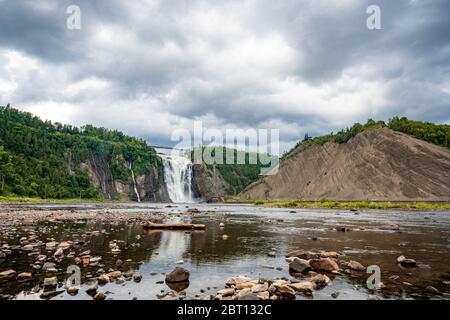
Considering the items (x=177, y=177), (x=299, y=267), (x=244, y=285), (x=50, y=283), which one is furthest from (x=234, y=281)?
(x=177, y=177)

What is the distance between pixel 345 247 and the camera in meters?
18.6

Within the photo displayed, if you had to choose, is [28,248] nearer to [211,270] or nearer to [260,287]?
[211,270]

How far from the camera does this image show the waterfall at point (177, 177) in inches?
7067

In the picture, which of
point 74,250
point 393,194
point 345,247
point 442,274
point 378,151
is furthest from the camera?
point 378,151

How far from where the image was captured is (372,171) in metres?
120

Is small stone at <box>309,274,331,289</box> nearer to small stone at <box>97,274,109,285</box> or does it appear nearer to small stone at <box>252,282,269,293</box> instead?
small stone at <box>252,282,269,293</box>

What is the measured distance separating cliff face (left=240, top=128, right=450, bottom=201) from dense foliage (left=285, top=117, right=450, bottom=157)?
555cm

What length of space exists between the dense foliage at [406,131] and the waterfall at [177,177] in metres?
66.7

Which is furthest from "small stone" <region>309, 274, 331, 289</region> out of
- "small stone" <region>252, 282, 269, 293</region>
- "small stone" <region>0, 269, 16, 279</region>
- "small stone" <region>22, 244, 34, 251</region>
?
"small stone" <region>22, 244, 34, 251</region>

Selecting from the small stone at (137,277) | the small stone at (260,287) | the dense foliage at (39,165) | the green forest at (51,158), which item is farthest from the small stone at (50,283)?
the dense foliage at (39,165)

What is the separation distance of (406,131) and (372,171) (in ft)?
96.8
